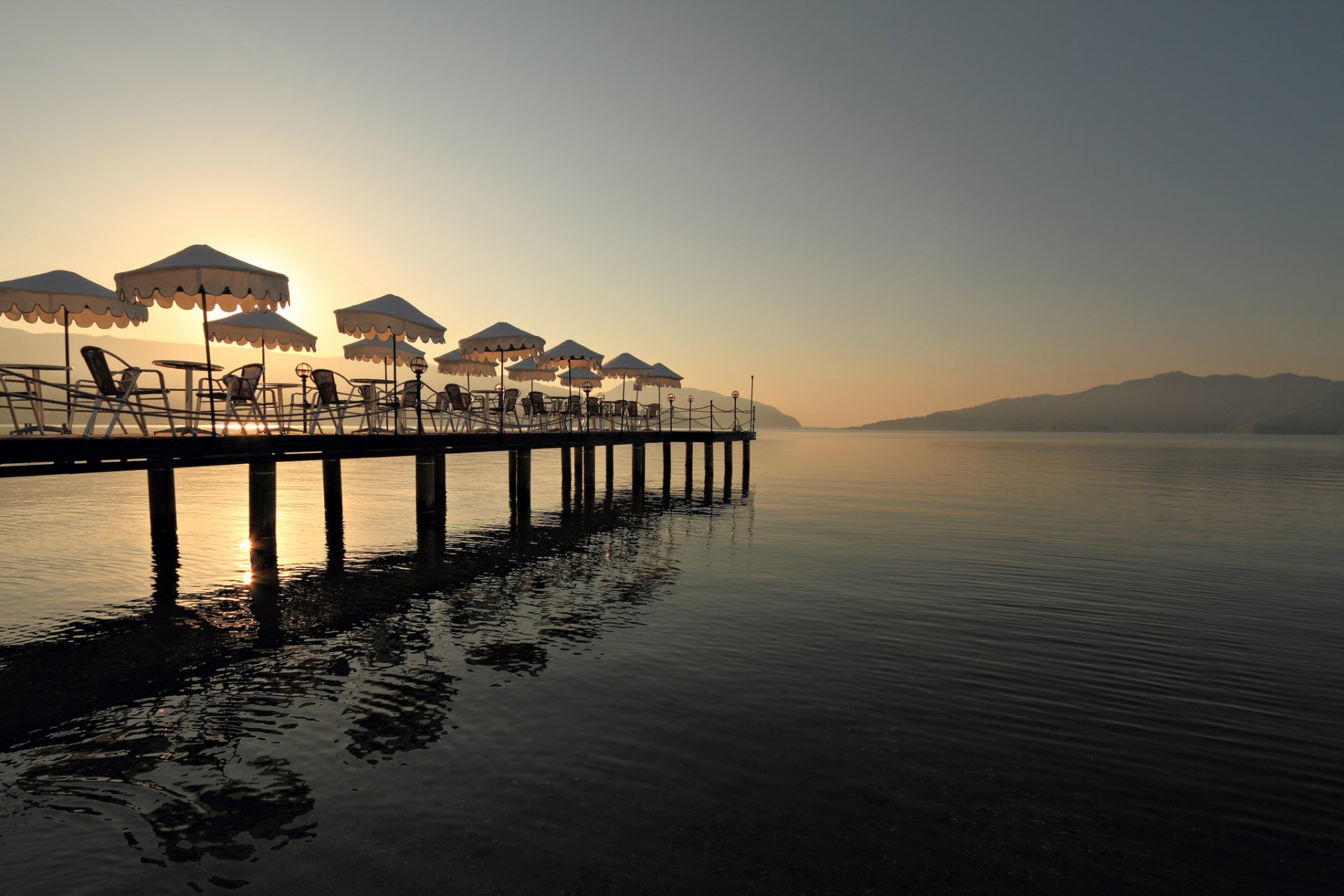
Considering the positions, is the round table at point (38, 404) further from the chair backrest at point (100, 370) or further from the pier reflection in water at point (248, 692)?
the pier reflection in water at point (248, 692)

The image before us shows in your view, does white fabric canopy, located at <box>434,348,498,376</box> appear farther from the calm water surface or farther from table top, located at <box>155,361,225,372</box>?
table top, located at <box>155,361,225,372</box>

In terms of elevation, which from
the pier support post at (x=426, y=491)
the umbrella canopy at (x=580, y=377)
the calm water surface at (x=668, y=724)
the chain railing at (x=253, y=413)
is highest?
the umbrella canopy at (x=580, y=377)

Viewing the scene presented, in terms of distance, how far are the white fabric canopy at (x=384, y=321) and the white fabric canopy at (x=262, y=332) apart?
339cm

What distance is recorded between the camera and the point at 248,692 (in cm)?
818

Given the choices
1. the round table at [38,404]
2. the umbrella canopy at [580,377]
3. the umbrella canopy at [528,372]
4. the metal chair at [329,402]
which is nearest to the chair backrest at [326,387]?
the metal chair at [329,402]

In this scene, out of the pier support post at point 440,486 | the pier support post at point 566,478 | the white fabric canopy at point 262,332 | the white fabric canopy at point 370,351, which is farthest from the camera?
the pier support post at point 566,478

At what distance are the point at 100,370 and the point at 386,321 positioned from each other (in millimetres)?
6473

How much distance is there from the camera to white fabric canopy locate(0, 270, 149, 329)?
1330 centimetres

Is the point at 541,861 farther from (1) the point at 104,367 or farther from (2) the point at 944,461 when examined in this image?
(2) the point at 944,461

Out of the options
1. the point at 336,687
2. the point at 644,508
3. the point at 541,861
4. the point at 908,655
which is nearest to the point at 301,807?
the point at 541,861

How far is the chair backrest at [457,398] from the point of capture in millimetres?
21625

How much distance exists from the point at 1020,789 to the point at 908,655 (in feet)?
12.0

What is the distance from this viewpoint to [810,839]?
207 inches

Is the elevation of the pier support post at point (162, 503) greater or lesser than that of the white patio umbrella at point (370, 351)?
lesser
